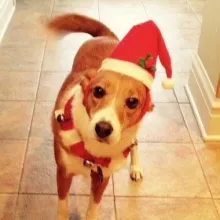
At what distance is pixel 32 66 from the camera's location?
7.95 ft

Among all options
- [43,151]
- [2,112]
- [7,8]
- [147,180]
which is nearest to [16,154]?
[43,151]

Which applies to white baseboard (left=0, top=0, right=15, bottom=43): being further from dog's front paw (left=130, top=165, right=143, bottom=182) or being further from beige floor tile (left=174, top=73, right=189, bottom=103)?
dog's front paw (left=130, top=165, right=143, bottom=182)

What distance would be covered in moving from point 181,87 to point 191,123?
1.05 ft

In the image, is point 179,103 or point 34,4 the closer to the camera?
point 179,103

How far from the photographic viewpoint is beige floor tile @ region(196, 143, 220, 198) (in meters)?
1.73

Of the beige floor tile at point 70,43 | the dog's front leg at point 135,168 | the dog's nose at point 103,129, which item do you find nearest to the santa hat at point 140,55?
the dog's nose at point 103,129

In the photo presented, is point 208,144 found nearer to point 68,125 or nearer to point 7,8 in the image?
point 68,125

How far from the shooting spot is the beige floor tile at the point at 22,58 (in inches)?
94.8

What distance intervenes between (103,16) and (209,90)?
1.33 metres

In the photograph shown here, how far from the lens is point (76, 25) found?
5.23 ft

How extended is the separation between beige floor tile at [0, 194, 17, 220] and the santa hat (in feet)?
2.31

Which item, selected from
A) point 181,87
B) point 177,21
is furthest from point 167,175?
point 177,21

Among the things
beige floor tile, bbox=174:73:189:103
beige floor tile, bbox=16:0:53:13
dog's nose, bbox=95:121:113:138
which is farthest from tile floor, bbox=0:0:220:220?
dog's nose, bbox=95:121:113:138

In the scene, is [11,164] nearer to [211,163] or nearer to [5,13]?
[211,163]
